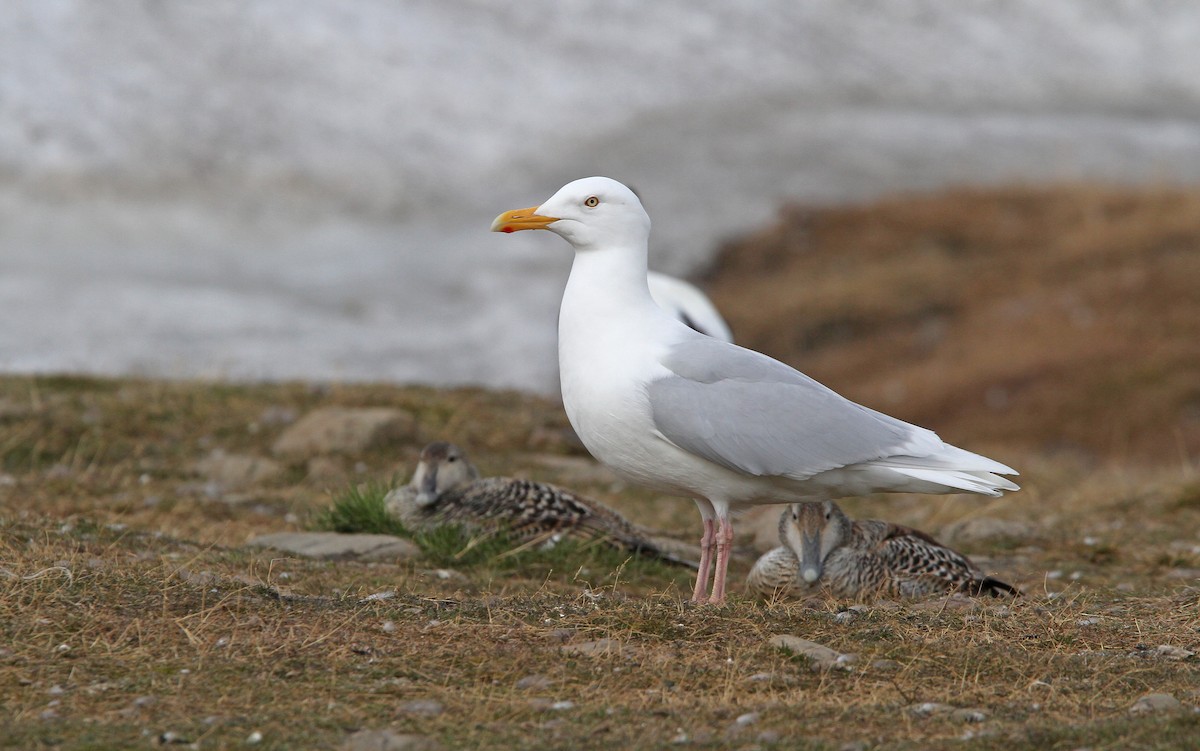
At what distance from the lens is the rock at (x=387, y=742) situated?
3.87 metres

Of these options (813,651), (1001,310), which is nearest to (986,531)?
(813,651)

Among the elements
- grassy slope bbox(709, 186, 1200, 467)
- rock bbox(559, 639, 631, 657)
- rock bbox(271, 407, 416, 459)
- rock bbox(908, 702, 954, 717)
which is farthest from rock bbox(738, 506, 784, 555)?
grassy slope bbox(709, 186, 1200, 467)

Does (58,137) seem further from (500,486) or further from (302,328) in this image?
(500,486)

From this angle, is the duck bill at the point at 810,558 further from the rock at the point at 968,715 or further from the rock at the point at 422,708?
the rock at the point at 422,708

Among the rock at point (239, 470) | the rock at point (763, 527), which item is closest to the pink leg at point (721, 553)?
the rock at point (763, 527)

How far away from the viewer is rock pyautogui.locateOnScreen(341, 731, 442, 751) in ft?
12.7

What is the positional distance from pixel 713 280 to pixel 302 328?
20.7 ft

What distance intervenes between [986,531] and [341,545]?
11.7 feet

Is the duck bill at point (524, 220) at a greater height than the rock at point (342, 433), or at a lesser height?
greater

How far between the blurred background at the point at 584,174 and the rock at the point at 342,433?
294 inches

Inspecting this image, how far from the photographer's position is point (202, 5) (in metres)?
26.7

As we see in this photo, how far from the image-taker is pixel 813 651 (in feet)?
15.5

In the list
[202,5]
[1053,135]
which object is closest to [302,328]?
[202,5]

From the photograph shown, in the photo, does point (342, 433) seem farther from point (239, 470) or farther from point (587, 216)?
point (587, 216)
